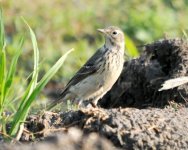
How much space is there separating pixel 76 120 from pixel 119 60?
226 cm

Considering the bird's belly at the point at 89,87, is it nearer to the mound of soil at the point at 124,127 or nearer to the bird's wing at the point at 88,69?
the bird's wing at the point at 88,69

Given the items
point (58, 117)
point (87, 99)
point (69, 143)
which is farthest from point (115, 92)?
point (69, 143)

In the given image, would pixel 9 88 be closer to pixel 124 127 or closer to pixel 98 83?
pixel 124 127

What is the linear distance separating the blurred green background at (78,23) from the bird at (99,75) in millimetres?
2611

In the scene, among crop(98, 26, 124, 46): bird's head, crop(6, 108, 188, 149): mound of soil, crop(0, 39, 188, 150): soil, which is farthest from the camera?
crop(98, 26, 124, 46): bird's head

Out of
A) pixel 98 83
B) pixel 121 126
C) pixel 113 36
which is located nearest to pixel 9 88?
pixel 121 126

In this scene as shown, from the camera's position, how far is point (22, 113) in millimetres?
6445

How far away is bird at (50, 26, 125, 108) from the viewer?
27.6 ft

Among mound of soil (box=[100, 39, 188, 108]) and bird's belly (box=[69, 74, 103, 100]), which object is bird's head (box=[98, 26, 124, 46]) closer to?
mound of soil (box=[100, 39, 188, 108])

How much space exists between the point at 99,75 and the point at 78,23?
539cm

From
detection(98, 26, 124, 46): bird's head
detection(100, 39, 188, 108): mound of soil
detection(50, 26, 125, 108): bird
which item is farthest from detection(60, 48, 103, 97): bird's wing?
detection(100, 39, 188, 108): mound of soil

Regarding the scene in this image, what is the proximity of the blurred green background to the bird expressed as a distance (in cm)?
261

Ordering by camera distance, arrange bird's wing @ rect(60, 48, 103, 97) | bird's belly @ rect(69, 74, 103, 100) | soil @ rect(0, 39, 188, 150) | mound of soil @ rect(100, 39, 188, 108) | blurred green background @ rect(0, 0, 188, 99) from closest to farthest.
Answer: soil @ rect(0, 39, 188, 150)
mound of soil @ rect(100, 39, 188, 108)
bird's belly @ rect(69, 74, 103, 100)
bird's wing @ rect(60, 48, 103, 97)
blurred green background @ rect(0, 0, 188, 99)

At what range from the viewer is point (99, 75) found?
857 cm
